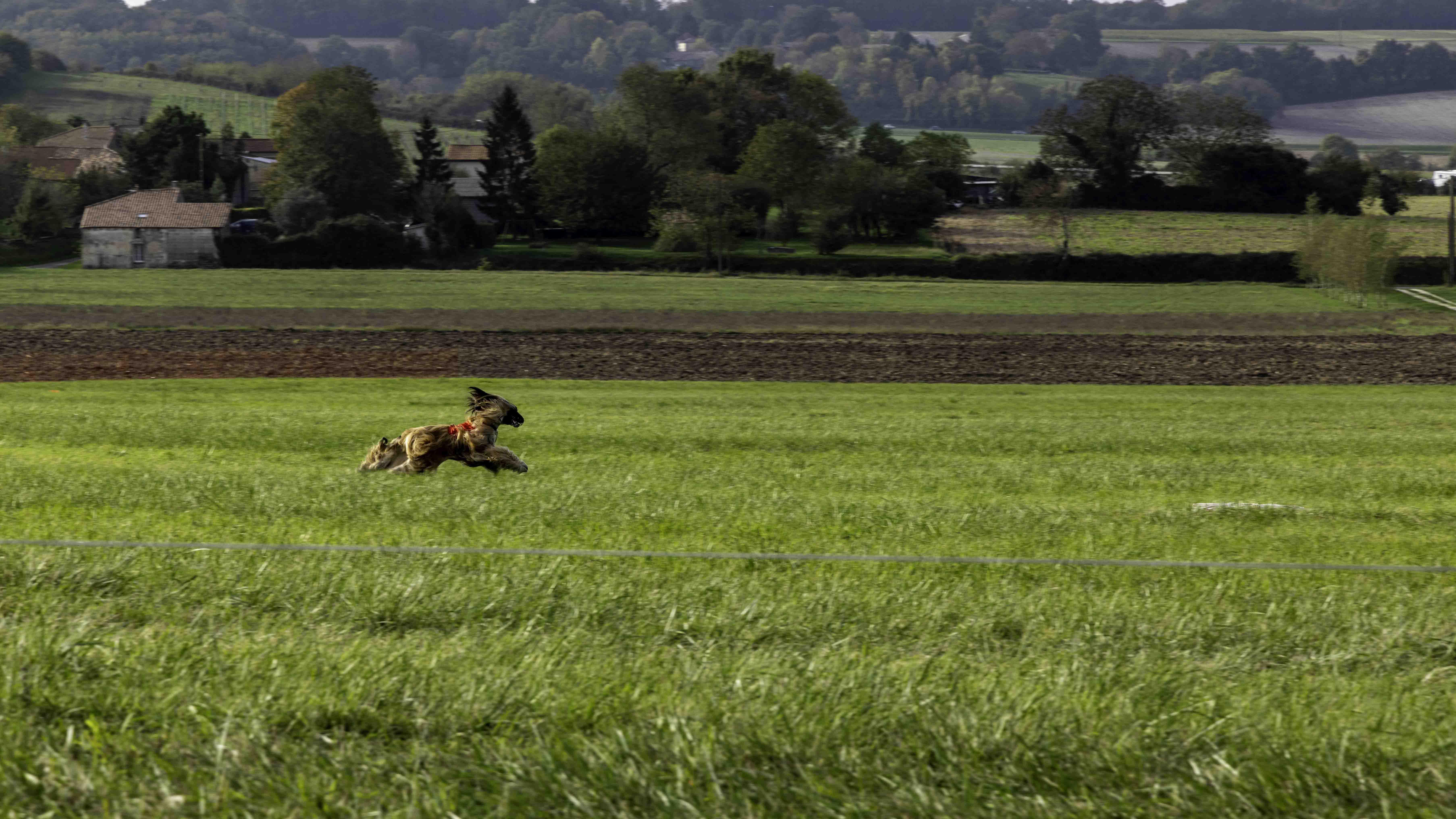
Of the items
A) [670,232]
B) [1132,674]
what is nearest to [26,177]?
[670,232]

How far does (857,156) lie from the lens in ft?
399

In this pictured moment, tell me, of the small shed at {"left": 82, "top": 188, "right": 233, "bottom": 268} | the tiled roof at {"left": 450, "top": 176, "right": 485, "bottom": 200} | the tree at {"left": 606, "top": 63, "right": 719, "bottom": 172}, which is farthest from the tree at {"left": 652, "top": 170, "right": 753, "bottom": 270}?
the small shed at {"left": 82, "top": 188, "right": 233, "bottom": 268}

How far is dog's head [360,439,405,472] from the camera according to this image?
12211 mm

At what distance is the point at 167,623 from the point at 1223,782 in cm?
430

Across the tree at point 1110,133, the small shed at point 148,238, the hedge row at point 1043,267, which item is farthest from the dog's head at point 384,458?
the tree at point 1110,133

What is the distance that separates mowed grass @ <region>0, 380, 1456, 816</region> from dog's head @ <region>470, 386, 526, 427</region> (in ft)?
2.57

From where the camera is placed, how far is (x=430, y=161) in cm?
11175

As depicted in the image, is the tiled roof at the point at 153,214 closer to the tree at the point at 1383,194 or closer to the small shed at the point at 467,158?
the small shed at the point at 467,158

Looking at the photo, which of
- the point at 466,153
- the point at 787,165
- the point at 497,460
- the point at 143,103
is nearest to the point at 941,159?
the point at 787,165

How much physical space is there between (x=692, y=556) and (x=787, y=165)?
101 metres

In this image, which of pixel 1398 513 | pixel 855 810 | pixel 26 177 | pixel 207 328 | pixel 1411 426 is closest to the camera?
pixel 855 810

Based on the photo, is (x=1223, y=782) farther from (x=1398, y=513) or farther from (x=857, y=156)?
(x=857, y=156)

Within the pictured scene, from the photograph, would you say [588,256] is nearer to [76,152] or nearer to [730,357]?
[730,357]

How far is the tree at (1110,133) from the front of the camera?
126 metres
